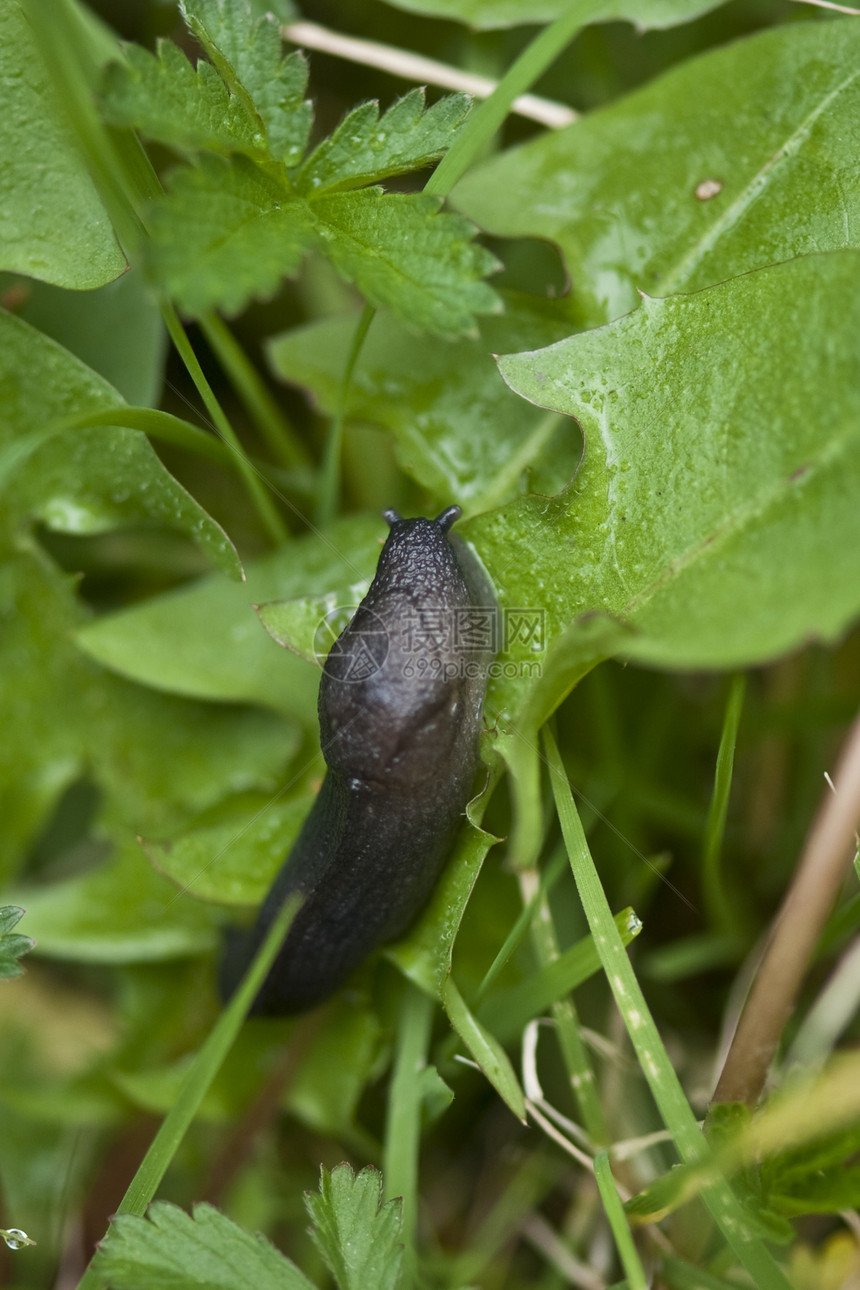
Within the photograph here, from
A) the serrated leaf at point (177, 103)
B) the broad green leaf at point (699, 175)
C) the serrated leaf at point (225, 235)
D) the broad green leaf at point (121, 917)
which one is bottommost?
the broad green leaf at point (121, 917)

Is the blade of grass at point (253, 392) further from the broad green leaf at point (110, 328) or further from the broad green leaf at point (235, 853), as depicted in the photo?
the broad green leaf at point (235, 853)

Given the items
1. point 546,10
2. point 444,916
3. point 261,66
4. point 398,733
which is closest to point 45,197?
point 261,66

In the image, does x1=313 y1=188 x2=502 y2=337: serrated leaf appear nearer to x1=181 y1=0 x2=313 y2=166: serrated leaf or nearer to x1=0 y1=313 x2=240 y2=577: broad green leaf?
x1=181 y1=0 x2=313 y2=166: serrated leaf

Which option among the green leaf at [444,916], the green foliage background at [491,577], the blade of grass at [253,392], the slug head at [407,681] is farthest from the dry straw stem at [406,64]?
the green leaf at [444,916]

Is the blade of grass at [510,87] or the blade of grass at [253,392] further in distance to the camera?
the blade of grass at [253,392]

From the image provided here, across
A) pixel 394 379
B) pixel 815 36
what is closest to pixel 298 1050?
pixel 394 379
